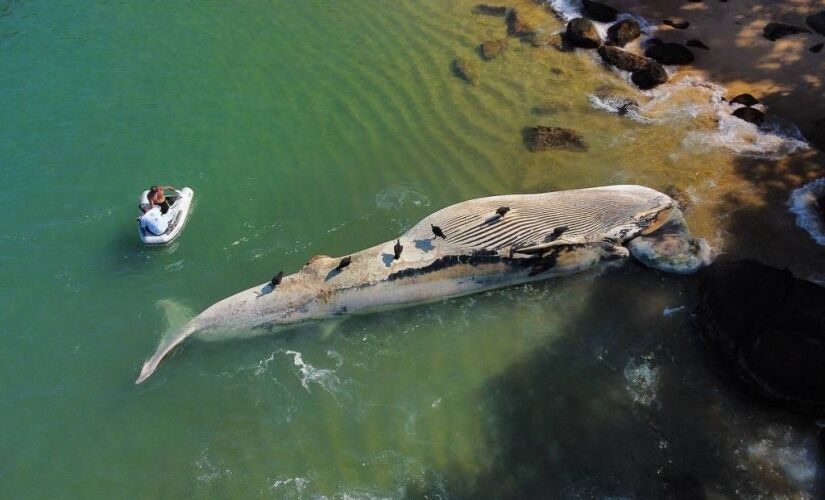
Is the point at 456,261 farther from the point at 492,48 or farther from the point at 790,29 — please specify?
the point at 790,29

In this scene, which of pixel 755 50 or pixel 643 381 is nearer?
pixel 643 381

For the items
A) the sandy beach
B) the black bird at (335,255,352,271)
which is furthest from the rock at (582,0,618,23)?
the black bird at (335,255,352,271)

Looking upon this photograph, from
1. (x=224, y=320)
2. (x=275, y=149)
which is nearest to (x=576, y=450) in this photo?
(x=224, y=320)

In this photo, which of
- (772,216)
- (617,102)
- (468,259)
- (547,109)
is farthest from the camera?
(547,109)

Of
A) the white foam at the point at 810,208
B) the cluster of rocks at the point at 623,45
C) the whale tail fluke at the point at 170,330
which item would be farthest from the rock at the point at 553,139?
the whale tail fluke at the point at 170,330

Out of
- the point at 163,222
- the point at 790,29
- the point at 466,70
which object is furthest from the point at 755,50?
the point at 163,222

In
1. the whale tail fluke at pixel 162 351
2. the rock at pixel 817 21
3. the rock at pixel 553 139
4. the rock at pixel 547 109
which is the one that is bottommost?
the whale tail fluke at pixel 162 351

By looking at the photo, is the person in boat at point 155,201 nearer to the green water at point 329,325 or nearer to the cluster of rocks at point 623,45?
the green water at point 329,325
